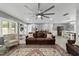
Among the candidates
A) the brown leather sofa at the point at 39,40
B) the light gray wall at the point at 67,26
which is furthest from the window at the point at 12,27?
Result: the light gray wall at the point at 67,26

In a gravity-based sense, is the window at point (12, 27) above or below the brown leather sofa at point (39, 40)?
above

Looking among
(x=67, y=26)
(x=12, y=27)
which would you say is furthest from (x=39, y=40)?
(x=67, y=26)

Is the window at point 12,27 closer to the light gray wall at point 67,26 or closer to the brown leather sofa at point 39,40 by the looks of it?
the brown leather sofa at point 39,40

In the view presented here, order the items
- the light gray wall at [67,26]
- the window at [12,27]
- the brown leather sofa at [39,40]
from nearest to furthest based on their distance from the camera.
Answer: the light gray wall at [67,26] → the window at [12,27] → the brown leather sofa at [39,40]

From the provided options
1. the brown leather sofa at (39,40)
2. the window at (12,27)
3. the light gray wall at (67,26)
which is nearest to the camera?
the light gray wall at (67,26)

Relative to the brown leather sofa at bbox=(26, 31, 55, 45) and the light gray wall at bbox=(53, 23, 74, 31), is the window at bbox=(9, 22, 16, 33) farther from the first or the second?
the light gray wall at bbox=(53, 23, 74, 31)

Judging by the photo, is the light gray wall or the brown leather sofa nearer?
the light gray wall

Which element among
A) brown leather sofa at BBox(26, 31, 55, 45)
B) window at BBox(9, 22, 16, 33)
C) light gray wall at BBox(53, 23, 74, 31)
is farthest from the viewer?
brown leather sofa at BBox(26, 31, 55, 45)

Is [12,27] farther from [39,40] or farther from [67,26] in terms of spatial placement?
[67,26]

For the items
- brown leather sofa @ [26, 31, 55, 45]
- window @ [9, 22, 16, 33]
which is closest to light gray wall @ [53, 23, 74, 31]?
brown leather sofa @ [26, 31, 55, 45]

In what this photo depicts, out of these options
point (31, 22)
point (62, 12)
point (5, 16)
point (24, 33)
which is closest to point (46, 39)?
point (24, 33)

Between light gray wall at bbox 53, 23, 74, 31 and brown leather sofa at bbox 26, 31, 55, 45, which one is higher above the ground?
light gray wall at bbox 53, 23, 74, 31

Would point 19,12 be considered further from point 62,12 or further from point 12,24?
point 62,12

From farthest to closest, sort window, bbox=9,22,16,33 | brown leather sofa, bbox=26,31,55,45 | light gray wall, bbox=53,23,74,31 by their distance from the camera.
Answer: brown leather sofa, bbox=26,31,55,45, window, bbox=9,22,16,33, light gray wall, bbox=53,23,74,31
